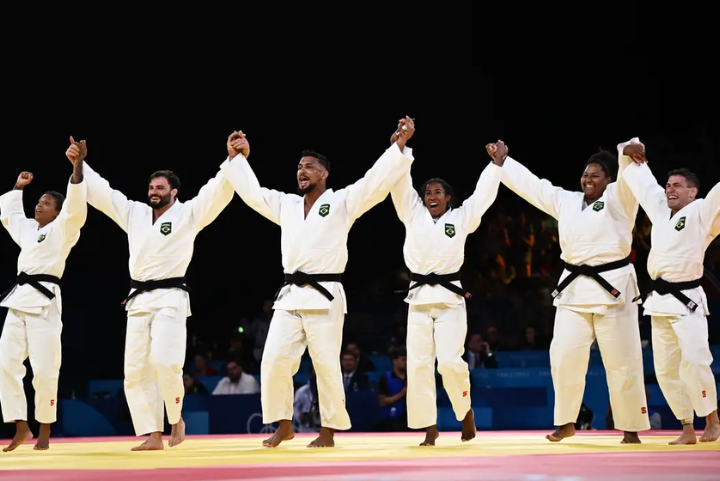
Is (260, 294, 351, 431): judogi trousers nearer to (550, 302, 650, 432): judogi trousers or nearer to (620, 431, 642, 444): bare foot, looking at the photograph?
(550, 302, 650, 432): judogi trousers

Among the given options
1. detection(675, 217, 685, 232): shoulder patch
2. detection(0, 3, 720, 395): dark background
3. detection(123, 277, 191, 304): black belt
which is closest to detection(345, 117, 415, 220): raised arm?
detection(123, 277, 191, 304): black belt

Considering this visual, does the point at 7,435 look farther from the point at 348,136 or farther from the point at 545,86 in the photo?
the point at 545,86

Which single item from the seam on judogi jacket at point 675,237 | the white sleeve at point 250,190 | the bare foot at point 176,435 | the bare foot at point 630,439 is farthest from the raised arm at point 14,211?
the bare foot at point 630,439

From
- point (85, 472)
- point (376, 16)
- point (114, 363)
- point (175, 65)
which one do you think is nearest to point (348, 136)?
point (376, 16)

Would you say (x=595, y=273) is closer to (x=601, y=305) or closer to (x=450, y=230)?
(x=601, y=305)

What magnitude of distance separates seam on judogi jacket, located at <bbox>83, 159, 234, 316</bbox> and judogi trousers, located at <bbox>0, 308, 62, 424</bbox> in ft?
2.55

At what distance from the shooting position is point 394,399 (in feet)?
25.6

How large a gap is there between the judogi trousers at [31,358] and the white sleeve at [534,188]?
3.01 metres

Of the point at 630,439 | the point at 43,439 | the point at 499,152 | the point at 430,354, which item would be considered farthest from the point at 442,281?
the point at 43,439

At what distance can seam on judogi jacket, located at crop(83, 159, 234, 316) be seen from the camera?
17.8 ft

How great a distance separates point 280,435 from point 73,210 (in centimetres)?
194

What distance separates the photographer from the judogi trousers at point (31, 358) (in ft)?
19.4

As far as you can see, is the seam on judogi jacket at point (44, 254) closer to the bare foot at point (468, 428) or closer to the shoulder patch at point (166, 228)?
the shoulder patch at point (166, 228)

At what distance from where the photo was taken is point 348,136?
11492 millimetres
